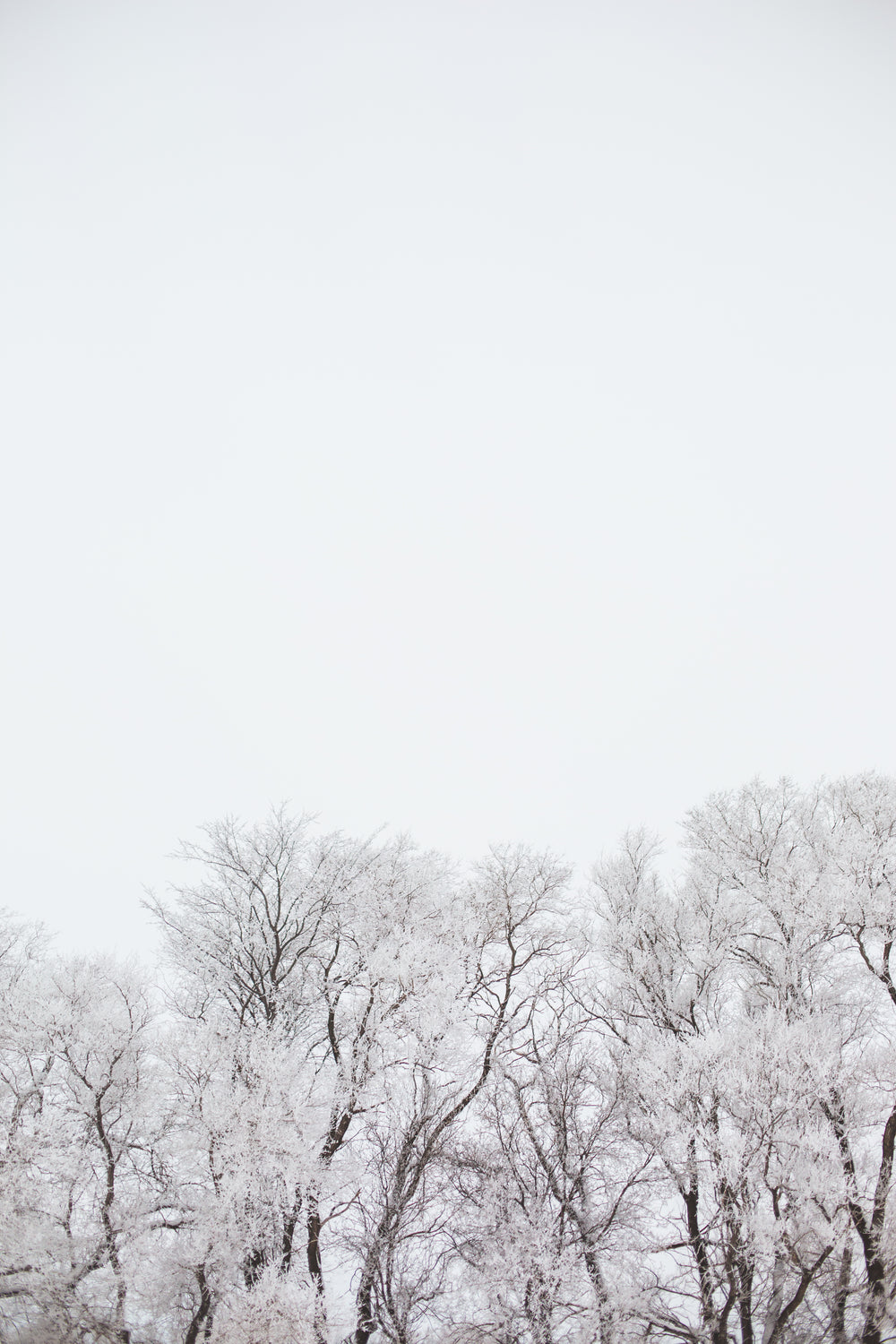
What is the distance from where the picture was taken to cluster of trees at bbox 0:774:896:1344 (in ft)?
35.0

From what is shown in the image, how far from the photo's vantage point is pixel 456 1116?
1309 centimetres

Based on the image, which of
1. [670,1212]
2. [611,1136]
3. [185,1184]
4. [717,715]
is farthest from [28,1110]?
[717,715]

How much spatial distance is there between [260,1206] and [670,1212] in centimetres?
728

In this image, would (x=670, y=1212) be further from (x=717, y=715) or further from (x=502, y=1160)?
(x=717, y=715)

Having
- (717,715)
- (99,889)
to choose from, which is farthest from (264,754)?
(99,889)

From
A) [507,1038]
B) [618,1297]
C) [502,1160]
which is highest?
[507,1038]

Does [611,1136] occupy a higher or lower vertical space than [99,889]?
lower

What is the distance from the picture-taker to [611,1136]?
12.5 metres

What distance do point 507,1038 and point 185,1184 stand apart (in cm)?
652

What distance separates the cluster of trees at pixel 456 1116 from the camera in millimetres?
10656

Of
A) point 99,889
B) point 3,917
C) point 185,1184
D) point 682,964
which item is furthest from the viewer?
point 99,889

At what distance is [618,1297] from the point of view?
400 inches

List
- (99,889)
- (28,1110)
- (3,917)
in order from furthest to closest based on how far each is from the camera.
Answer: (99,889) → (3,917) → (28,1110)

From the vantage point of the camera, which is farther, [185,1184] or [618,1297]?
[185,1184]
